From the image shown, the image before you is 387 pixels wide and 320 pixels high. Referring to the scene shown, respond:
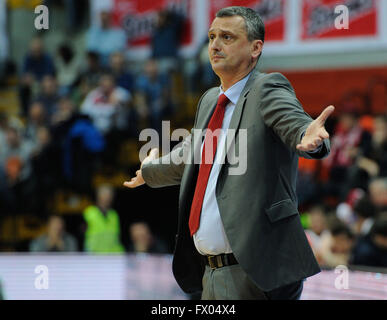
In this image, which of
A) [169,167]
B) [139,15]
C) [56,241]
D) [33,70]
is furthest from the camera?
[139,15]

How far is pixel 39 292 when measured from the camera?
665 centimetres

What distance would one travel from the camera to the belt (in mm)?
3173

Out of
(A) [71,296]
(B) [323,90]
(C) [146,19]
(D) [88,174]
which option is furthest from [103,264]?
(C) [146,19]

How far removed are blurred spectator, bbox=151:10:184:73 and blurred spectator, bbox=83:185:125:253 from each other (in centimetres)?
273

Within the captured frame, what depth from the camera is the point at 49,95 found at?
11.1 m

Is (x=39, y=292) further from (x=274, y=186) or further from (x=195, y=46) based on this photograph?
(x=195, y=46)

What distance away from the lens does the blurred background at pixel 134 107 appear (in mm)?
9117

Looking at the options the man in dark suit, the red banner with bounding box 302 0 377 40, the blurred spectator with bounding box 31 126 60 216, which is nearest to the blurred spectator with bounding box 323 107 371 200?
the red banner with bounding box 302 0 377 40

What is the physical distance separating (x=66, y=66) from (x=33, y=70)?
513 millimetres

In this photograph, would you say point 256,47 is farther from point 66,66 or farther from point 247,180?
point 66,66

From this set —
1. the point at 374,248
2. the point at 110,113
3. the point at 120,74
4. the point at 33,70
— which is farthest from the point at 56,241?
the point at 374,248

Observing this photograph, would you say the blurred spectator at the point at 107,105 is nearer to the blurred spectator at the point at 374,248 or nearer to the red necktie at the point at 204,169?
the blurred spectator at the point at 374,248

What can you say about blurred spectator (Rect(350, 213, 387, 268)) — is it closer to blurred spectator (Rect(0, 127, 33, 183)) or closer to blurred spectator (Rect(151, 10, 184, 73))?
blurred spectator (Rect(0, 127, 33, 183))

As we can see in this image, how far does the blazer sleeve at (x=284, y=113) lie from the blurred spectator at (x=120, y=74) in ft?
26.8
